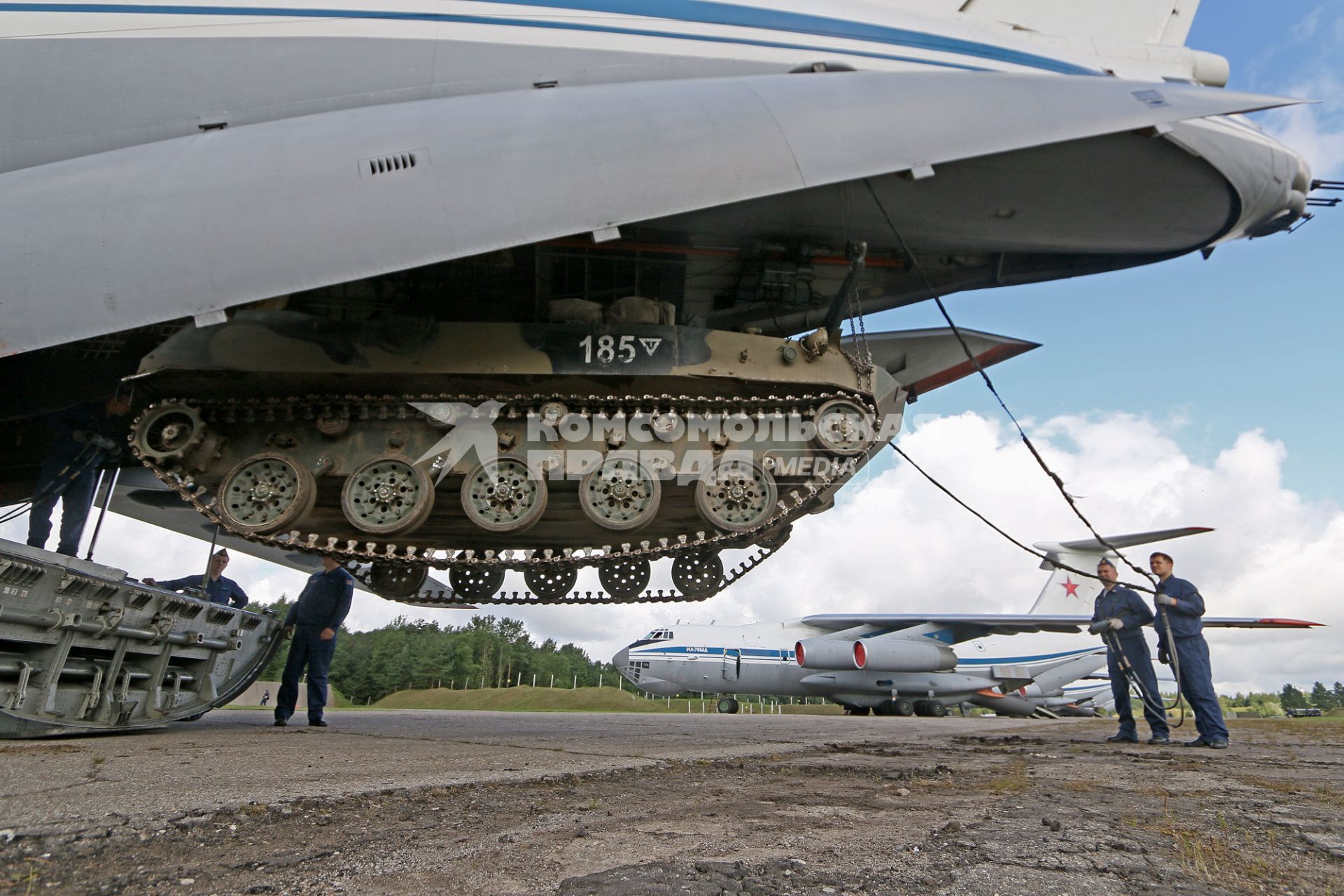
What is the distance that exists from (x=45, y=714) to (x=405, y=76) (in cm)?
540

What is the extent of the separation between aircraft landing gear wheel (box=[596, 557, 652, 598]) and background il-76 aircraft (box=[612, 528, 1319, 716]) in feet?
41.0

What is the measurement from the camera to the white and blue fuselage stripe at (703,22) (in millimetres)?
6691

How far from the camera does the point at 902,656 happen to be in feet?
67.3

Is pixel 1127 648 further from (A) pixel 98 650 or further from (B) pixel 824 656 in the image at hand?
(B) pixel 824 656

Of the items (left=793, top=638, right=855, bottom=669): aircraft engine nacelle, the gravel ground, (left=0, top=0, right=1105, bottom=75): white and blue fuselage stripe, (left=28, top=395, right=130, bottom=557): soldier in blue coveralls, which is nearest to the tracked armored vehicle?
the gravel ground

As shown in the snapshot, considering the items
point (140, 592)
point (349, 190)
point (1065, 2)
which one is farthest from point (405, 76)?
point (1065, 2)

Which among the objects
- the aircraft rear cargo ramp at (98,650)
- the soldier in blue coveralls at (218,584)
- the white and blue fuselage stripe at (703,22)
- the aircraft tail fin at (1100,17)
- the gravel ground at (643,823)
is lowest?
the gravel ground at (643,823)

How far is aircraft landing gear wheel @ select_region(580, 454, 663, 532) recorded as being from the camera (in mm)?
6270

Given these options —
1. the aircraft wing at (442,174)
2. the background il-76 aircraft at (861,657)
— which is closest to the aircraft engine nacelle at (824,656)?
the background il-76 aircraft at (861,657)

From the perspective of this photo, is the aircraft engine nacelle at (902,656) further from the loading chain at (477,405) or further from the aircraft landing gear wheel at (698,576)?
the loading chain at (477,405)

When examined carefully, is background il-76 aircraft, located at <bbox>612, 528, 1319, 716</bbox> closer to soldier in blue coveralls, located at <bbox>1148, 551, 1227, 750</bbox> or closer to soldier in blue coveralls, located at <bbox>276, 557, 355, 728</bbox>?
soldier in blue coveralls, located at <bbox>1148, 551, 1227, 750</bbox>

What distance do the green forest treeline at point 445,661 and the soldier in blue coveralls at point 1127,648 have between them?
3928 cm

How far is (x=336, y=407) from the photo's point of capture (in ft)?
21.2

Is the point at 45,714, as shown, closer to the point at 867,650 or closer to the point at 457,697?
the point at 867,650
